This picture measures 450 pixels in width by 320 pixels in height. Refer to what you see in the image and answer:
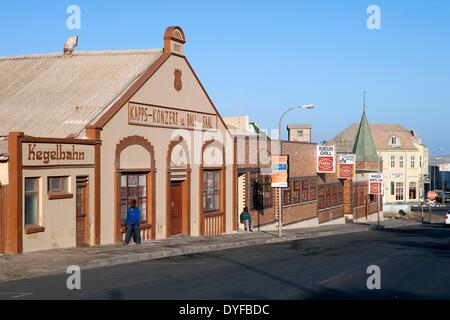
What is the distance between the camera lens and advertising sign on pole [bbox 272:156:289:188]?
32812mm

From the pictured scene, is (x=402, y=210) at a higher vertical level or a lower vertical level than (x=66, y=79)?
lower

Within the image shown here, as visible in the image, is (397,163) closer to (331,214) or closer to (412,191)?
(412,191)

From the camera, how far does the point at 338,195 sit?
5706 cm

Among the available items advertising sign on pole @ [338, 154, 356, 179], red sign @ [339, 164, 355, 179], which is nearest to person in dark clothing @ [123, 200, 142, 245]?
advertising sign on pole @ [338, 154, 356, 179]

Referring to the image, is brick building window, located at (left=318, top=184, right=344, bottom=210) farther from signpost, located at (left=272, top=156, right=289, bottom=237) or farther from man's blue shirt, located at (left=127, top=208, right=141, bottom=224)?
man's blue shirt, located at (left=127, top=208, right=141, bottom=224)

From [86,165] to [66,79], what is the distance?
6.08 m

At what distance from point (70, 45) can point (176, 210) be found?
8320 mm

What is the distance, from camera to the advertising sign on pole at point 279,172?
3281 cm

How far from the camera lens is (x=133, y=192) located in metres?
26.9

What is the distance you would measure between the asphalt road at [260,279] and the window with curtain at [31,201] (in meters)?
3.58

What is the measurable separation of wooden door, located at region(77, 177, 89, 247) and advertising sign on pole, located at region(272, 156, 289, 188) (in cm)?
1109

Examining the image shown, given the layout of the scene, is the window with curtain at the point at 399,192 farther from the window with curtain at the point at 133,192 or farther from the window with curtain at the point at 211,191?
the window with curtain at the point at 133,192
